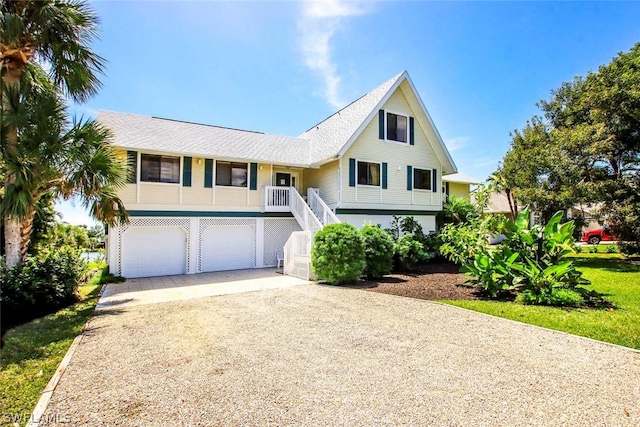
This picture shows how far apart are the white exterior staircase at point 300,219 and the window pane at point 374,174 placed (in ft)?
9.68

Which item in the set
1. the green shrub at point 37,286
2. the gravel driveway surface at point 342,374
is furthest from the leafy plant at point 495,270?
the green shrub at point 37,286

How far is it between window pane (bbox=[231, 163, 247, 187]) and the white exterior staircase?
1215mm

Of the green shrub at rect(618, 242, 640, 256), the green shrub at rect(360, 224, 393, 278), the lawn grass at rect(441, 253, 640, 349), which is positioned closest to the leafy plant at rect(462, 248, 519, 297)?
the lawn grass at rect(441, 253, 640, 349)

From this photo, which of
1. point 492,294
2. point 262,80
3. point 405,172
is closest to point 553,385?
point 492,294

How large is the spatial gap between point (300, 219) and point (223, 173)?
4.31 metres

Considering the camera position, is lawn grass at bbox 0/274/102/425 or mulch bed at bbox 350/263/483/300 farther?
mulch bed at bbox 350/263/483/300

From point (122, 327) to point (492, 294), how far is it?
30.2 ft

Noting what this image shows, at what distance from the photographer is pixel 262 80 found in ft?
51.7

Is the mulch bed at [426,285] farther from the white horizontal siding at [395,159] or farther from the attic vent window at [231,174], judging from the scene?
the attic vent window at [231,174]

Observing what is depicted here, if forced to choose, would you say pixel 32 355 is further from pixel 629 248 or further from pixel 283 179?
pixel 629 248

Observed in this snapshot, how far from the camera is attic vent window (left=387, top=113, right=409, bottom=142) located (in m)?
17.2

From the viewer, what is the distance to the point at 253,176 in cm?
1565

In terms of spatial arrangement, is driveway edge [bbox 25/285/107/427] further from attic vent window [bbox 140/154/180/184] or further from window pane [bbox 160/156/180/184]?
window pane [bbox 160/156/180/184]

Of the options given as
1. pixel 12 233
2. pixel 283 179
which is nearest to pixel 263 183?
pixel 283 179
